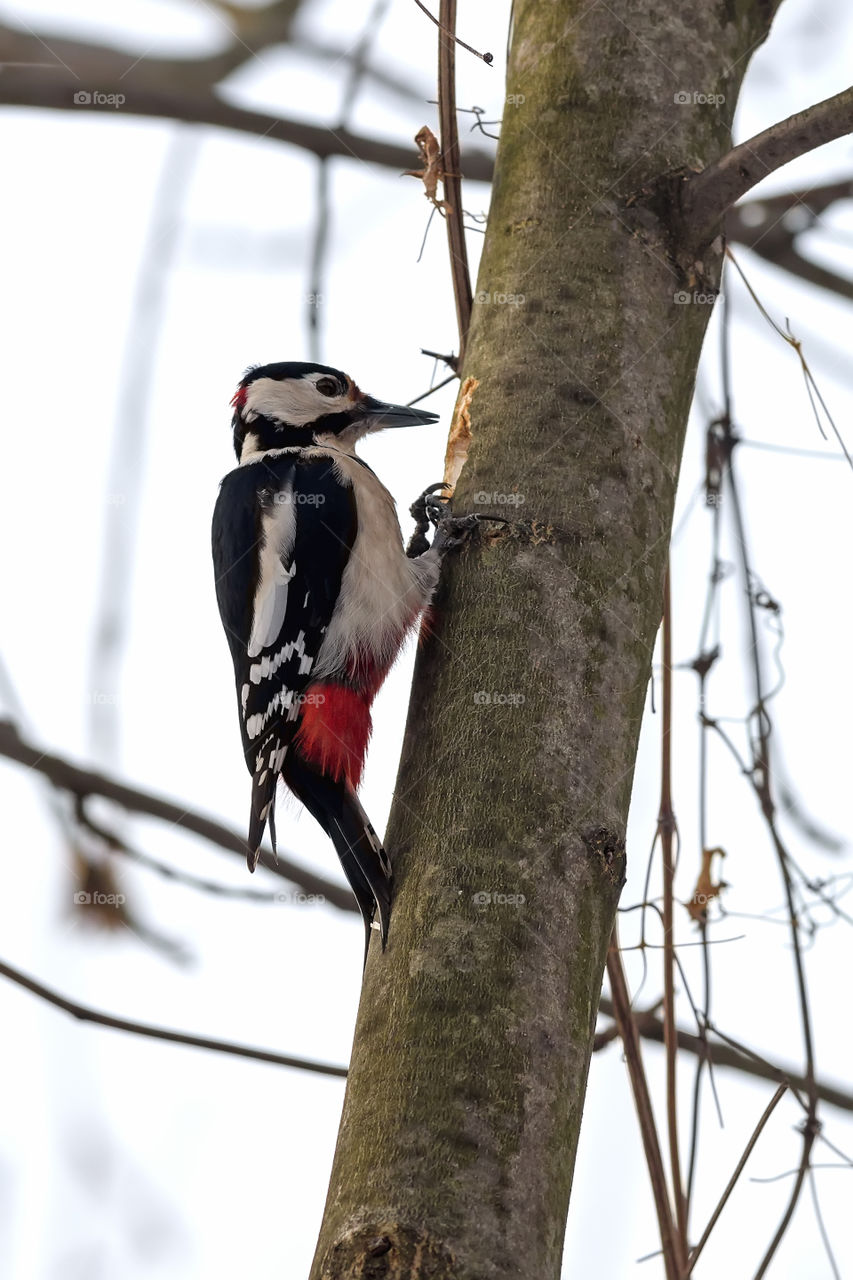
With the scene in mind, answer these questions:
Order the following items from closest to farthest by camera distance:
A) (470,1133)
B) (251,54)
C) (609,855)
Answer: (470,1133) < (609,855) < (251,54)

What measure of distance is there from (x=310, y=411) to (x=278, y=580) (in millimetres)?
711

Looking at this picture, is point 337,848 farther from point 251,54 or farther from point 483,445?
point 251,54

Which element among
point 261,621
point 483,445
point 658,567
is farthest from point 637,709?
point 261,621

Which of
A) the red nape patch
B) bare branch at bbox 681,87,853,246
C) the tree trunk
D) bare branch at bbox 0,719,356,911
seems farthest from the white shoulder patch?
bare branch at bbox 681,87,853,246

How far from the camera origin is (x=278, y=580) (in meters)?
2.84

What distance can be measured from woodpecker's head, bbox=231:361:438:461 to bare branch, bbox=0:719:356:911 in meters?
1.09

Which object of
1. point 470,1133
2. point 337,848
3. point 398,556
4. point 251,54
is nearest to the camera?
point 470,1133

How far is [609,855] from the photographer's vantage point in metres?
1.56

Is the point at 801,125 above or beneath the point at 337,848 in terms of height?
above

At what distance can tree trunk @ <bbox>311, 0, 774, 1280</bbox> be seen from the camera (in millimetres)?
1285

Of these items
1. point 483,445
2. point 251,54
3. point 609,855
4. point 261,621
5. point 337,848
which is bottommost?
point 609,855

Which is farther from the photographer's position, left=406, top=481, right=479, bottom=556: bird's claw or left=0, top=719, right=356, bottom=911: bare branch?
left=0, top=719, right=356, bottom=911: bare branch

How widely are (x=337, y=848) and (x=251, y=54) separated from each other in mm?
1829

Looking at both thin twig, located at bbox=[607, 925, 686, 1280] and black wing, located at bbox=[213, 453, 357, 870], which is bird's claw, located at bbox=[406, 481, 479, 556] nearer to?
black wing, located at bbox=[213, 453, 357, 870]
